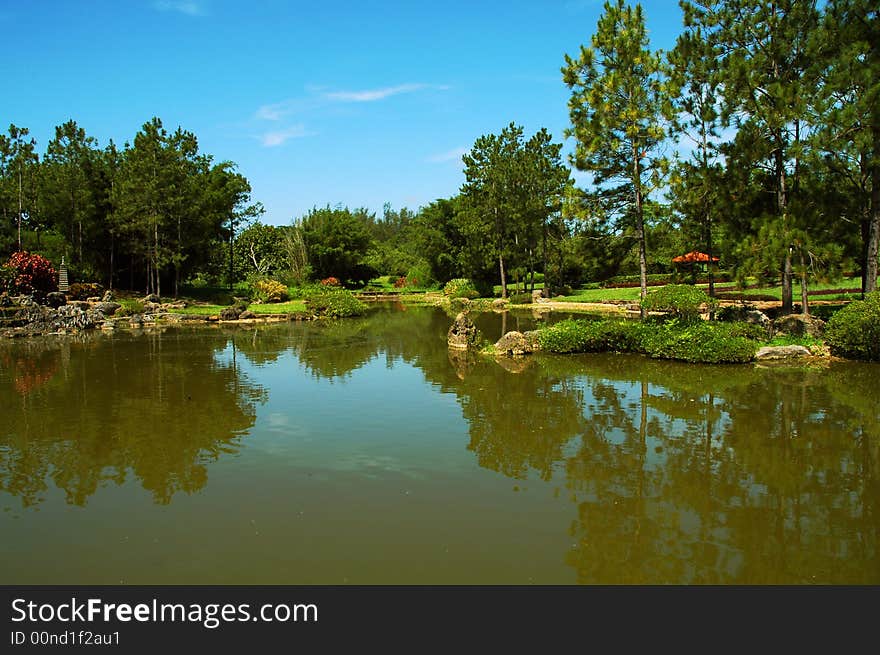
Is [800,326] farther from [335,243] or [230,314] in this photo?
[335,243]

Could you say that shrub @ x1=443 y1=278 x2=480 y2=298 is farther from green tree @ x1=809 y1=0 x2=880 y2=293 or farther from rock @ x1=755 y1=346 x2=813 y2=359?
rock @ x1=755 y1=346 x2=813 y2=359

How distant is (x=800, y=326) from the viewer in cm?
1723

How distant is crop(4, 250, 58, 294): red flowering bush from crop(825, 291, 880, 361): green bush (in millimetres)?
30793

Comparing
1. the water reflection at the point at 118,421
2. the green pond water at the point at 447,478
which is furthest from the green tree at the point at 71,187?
the green pond water at the point at 447,478

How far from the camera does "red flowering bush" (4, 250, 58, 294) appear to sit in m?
29.2

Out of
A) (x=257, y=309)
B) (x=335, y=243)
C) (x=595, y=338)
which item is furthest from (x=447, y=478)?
(x=335, y=243)

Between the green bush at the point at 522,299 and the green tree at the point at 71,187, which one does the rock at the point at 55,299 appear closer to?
the green tree at the point at 71,187

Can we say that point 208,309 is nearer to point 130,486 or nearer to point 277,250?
point 277,250

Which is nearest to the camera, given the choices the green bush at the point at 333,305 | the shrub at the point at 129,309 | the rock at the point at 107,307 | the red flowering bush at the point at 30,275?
the red flowering bush at the point at 30,275

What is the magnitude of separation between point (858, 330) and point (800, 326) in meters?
2.38

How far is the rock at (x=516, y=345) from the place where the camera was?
1780 cm

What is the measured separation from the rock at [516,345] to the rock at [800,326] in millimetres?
6398

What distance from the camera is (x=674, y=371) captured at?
586 inches

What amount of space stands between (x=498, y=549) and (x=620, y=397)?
706 cm
